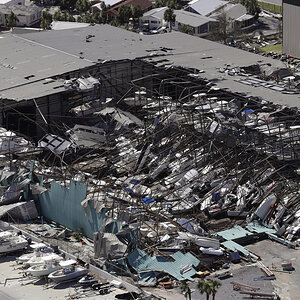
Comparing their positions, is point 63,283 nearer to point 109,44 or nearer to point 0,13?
point 109,44

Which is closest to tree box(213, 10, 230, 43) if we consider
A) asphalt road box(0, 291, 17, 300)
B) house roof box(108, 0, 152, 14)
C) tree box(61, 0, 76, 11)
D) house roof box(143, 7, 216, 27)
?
house roof box(143, 7, 216, 27)

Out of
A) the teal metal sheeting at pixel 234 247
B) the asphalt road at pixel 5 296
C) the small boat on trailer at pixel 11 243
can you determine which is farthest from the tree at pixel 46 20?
the asphalt road at pixel 5 296

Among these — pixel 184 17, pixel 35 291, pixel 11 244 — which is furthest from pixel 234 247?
pixel 184 17

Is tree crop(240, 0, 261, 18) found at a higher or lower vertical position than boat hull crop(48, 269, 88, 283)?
lower

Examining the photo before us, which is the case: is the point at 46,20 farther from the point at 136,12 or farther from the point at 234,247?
the point at 234,247

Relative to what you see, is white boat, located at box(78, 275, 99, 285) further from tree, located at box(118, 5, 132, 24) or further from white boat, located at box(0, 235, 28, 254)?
tree, located at box(118, 5, 132, 24)

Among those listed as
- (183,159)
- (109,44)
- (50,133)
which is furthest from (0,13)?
(183,159)
